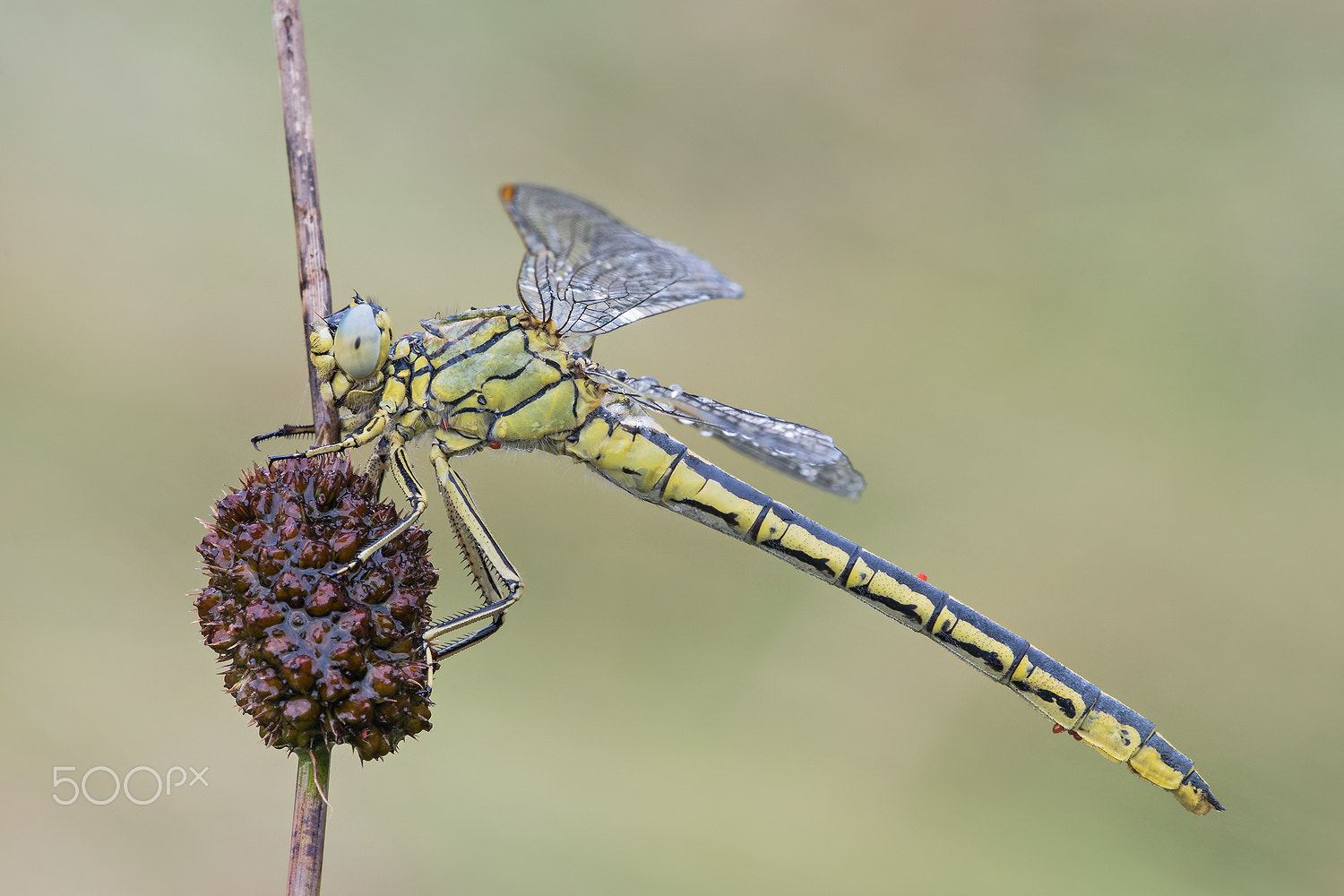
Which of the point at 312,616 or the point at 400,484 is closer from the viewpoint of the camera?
the point at 312,616

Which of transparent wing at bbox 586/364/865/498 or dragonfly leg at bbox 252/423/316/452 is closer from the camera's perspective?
dragonfly leg at bbox 252/423/316/452

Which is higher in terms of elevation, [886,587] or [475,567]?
[886,587]

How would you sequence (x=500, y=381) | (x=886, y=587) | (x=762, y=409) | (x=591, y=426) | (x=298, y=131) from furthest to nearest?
(x=762, y=409) < (x=886, y=587) < (x=591, y=426) < (x=500, y=381) < (x=298, y=131)

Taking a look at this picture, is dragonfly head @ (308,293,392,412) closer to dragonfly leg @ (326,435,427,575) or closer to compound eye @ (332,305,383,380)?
compound eye @ (332,305,383,380)

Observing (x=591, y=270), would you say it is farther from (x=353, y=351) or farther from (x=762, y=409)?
(x=762, y=409)

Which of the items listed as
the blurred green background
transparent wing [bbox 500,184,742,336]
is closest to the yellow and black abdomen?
transparent wing [bbox 500,184,742,336]

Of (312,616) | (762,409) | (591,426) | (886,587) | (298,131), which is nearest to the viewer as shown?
(312,616)

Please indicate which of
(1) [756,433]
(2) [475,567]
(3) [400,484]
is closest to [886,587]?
(1) [756,433]
